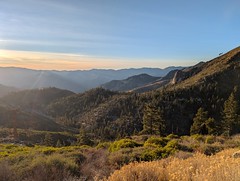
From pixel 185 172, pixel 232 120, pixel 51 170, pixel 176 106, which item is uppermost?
pixel 185 172

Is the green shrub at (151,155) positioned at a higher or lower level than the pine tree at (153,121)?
higher

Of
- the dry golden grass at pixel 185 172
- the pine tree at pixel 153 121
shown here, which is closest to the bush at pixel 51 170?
the dry golden grass at pixel 185 172

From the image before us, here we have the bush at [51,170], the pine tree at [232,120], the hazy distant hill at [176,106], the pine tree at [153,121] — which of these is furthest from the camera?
the hazy distant hill at [176,106]

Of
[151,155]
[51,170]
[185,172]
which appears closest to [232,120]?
[151,155]

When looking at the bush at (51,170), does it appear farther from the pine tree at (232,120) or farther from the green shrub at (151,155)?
the pine tree at (232,120)

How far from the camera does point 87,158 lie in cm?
1091

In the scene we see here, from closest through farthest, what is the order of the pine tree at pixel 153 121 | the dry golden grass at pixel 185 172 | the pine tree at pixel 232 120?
the dry golden grass at pixel 185 172 < the pine tree at pixel 232 120 < the pine tree at pixel 153 121

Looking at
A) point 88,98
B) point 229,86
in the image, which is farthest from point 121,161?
point 88,98

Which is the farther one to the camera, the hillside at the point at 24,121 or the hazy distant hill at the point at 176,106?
→ the hillside at the point at 24,121

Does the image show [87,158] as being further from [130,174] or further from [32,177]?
[130,174]

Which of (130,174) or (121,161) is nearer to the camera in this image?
(130,174)

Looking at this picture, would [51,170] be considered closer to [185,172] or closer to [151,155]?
[185,172]

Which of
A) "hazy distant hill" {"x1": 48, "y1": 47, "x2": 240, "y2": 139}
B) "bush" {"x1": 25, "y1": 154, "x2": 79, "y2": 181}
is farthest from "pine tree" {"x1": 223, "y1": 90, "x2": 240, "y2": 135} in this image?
"bush" {"x1": 25, "y1": 154, "x2": 79, "y2": 181}

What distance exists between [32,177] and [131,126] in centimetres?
9945
